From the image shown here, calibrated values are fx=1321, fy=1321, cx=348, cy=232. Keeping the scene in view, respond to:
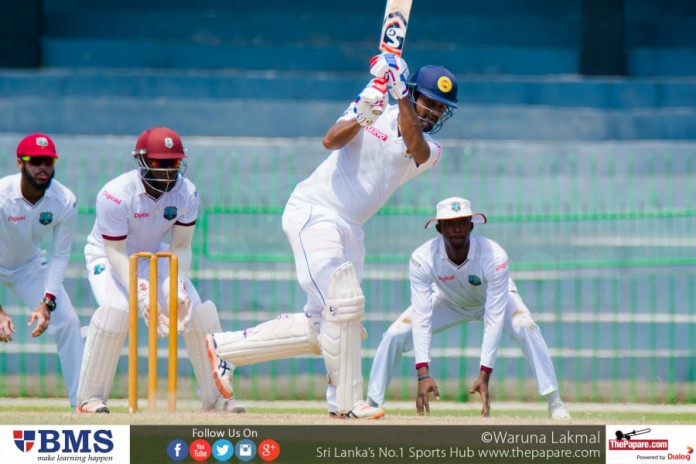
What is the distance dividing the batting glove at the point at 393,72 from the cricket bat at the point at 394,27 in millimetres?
154

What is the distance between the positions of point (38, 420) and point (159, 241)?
1563 millimetres

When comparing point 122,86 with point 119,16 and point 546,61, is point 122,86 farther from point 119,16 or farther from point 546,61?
point 546,61

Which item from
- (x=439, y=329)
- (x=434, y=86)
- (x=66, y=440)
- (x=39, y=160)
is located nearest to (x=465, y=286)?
(x=439, y=329)

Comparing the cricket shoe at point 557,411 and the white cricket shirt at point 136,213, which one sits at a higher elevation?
the white cricket shirt at point 136,213

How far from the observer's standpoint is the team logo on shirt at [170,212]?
22.6 ft

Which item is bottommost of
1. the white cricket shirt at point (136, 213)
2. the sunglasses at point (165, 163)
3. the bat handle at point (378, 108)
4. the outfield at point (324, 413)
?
the outfield at point (324, 413)

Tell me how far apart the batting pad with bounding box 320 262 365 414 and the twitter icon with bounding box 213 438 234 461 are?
68cm

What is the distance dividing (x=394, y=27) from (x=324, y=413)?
8.88ft

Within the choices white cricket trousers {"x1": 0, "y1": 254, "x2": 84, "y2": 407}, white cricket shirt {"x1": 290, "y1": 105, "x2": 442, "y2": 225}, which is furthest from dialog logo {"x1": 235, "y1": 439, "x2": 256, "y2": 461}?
white cricket trousers {"x1": 0, "y1": 254, "x2": 84, "y2": 407}

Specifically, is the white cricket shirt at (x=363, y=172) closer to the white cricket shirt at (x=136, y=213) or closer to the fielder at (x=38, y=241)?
the white cricket shirt at (x=136, y=213)

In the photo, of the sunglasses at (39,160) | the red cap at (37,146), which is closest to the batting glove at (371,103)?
the red cap at (37,146)

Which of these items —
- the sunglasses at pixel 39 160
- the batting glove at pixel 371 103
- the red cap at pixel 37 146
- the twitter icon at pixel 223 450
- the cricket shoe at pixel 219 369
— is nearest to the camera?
the twitter icon at pixel 223 450

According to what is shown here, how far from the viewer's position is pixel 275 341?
5930 millimetres

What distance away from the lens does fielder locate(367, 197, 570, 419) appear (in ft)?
23.2
